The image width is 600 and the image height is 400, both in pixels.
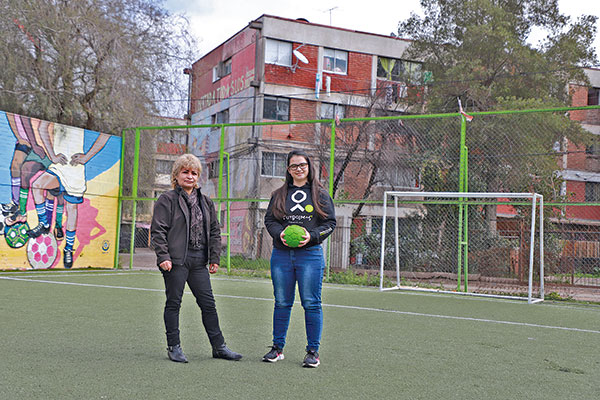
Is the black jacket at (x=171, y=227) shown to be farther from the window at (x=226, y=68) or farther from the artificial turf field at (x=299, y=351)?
the window at (x=226, y=68)

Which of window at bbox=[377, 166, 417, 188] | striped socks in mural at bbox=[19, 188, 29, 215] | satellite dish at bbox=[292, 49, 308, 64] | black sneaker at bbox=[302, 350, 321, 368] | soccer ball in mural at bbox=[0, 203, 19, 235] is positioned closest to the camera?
black sneaker at bbox=[302, 350, 321, 368]

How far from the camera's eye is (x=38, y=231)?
1437cm

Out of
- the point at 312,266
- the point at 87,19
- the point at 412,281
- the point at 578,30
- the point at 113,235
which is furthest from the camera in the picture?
the point at 578,30

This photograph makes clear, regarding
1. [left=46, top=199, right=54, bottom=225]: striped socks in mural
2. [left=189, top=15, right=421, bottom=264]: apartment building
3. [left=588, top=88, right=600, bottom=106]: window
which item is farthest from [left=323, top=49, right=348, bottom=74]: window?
[left=46, top=199, right=54, bottom=225]: striped socks in mural

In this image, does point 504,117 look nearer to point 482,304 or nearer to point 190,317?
point 482,304

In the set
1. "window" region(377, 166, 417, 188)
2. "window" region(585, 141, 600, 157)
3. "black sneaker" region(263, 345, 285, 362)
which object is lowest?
"black sneaker" region(263, 345, 285, 362)

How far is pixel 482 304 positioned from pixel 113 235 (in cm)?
942

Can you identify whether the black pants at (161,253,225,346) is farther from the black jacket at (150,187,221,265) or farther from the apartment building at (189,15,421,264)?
the apartment building at (189,15,421,264)

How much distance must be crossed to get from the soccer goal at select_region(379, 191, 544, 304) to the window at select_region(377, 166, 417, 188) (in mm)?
346

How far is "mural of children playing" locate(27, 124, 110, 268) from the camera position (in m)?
14.4

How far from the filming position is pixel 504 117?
1400 centimetres

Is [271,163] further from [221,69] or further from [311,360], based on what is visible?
[311,360]

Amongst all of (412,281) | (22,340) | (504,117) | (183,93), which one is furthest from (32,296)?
(183,93)

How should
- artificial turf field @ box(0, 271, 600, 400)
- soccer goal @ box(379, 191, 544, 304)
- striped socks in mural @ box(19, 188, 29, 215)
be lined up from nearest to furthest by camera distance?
1. artificial turf field @ box(0, 271, 600, 400)
2. soccer goal @ box(379, 191, 544, 304)
3. striped socks in mural @ box(19, 188, 29, 215)
